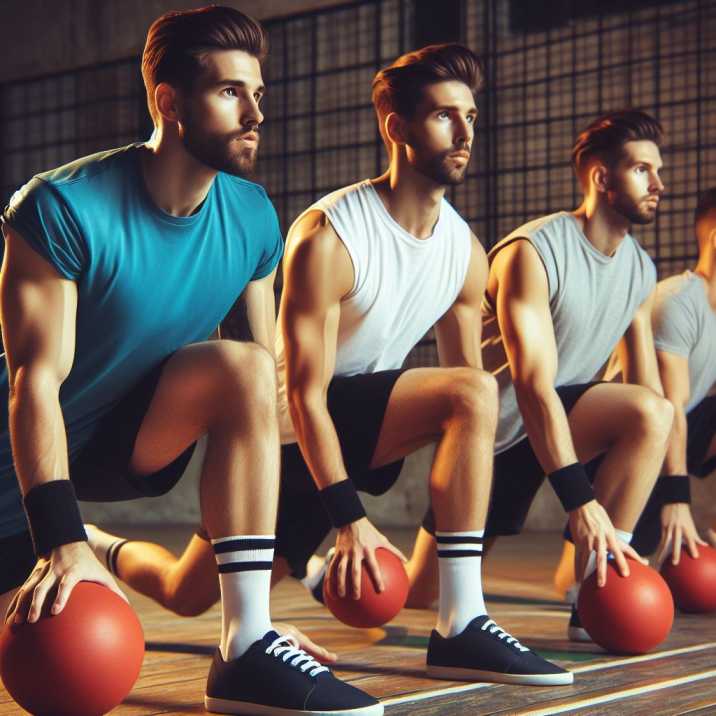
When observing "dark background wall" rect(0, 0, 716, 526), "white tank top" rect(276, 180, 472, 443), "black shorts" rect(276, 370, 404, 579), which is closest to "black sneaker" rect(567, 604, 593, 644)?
"black shorts" rect(276, 370, 404, 579)

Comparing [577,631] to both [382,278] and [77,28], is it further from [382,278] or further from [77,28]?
[77,28]

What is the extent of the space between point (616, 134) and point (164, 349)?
1.73m

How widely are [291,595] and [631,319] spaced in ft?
5.01

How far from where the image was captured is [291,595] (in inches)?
173

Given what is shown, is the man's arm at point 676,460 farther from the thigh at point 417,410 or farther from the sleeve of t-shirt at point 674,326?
the thigh at point 417,410

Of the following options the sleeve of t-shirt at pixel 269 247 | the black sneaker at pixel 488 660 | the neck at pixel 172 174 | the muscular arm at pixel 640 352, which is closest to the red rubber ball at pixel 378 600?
the black sneaker at pixel 488 660

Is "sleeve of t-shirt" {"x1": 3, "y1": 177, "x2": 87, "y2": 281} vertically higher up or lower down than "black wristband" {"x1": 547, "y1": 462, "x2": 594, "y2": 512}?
higher up

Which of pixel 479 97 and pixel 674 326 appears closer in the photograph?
pixel 674 326

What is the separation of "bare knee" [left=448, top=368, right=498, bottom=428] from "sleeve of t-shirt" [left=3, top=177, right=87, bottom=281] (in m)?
0.87

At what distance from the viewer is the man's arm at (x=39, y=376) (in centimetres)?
201

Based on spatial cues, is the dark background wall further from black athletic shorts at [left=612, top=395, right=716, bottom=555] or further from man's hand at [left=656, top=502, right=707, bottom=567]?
man's hand at [left=656, top=502, right=707, bottom=567]

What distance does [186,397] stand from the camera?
2.31m

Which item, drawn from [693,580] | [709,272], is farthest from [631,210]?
[693,580]

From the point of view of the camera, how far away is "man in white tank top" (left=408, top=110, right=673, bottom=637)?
3250 millimetres
